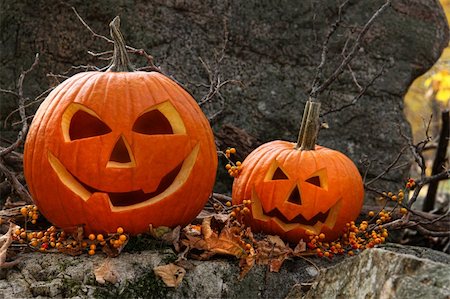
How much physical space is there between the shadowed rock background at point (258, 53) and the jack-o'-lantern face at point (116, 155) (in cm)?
113

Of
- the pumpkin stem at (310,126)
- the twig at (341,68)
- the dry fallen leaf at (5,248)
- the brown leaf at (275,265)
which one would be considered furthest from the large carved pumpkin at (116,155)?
the twig at (341,68)

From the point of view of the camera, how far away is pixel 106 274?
1.96m

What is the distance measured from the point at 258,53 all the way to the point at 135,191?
1.92 m

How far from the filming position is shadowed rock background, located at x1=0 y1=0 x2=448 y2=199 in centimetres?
359

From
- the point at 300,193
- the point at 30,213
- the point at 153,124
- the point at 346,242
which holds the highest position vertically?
the point at 153,124

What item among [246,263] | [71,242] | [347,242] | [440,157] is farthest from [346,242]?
[440,157]

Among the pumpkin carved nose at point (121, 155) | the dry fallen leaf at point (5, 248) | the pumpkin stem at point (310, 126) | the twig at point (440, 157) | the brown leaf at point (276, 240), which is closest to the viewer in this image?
the dry fallen leaf at point (5, 248)

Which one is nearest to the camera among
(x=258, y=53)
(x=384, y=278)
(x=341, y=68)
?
(x=384, y=278)

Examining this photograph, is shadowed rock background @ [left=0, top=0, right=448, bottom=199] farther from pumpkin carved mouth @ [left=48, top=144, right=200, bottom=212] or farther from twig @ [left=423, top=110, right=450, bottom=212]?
pumpkin carved mouth @ [left=48, top=144, right=200, bottom=212]

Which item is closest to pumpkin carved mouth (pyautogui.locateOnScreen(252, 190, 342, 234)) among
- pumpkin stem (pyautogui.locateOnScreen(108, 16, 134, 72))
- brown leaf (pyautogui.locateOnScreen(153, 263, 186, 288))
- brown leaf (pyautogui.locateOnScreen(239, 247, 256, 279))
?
brown leaf (pyautogui.locateOnScreen(239, 247, 256, 279))

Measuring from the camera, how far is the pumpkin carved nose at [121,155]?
2125mm

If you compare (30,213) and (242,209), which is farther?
(242,209)

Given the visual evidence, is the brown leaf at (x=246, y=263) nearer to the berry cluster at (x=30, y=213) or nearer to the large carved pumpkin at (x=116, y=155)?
the large carved pumpkin at (x=116, y=155)

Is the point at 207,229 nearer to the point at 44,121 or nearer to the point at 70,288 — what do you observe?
the point at 70,288
